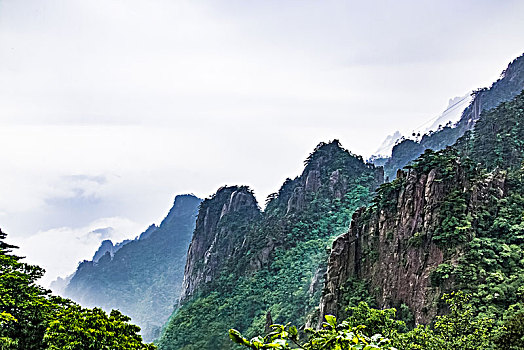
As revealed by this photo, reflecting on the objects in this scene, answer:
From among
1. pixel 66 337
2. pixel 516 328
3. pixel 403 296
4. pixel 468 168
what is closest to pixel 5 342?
pixel 66 337

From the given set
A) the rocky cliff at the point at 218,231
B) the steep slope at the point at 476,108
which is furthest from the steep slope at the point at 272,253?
the steep slope at the point at 476,108

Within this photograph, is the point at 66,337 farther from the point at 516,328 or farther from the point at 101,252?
the point at 101,252

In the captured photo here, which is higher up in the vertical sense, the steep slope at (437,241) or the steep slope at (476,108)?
the steep slope at (476,108)

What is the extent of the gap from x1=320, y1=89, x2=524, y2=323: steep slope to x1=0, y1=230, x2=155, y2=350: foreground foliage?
36.6 ft

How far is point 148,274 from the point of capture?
294 feet

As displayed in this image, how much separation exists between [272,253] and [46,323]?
26683 mm

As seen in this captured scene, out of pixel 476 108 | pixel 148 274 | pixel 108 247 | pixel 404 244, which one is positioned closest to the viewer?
pixel 404 244

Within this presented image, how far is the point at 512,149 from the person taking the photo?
23.5 m

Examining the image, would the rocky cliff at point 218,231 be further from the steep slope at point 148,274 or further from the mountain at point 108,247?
the mountain at point 108,247

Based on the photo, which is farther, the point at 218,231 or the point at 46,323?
the point at 218,231

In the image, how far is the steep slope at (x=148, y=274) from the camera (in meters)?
82.9

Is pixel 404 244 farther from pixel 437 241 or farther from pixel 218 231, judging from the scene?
pixel 218 231

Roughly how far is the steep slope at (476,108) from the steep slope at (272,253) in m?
10.6

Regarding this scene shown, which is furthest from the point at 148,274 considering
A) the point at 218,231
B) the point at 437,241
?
the point at 437,241
